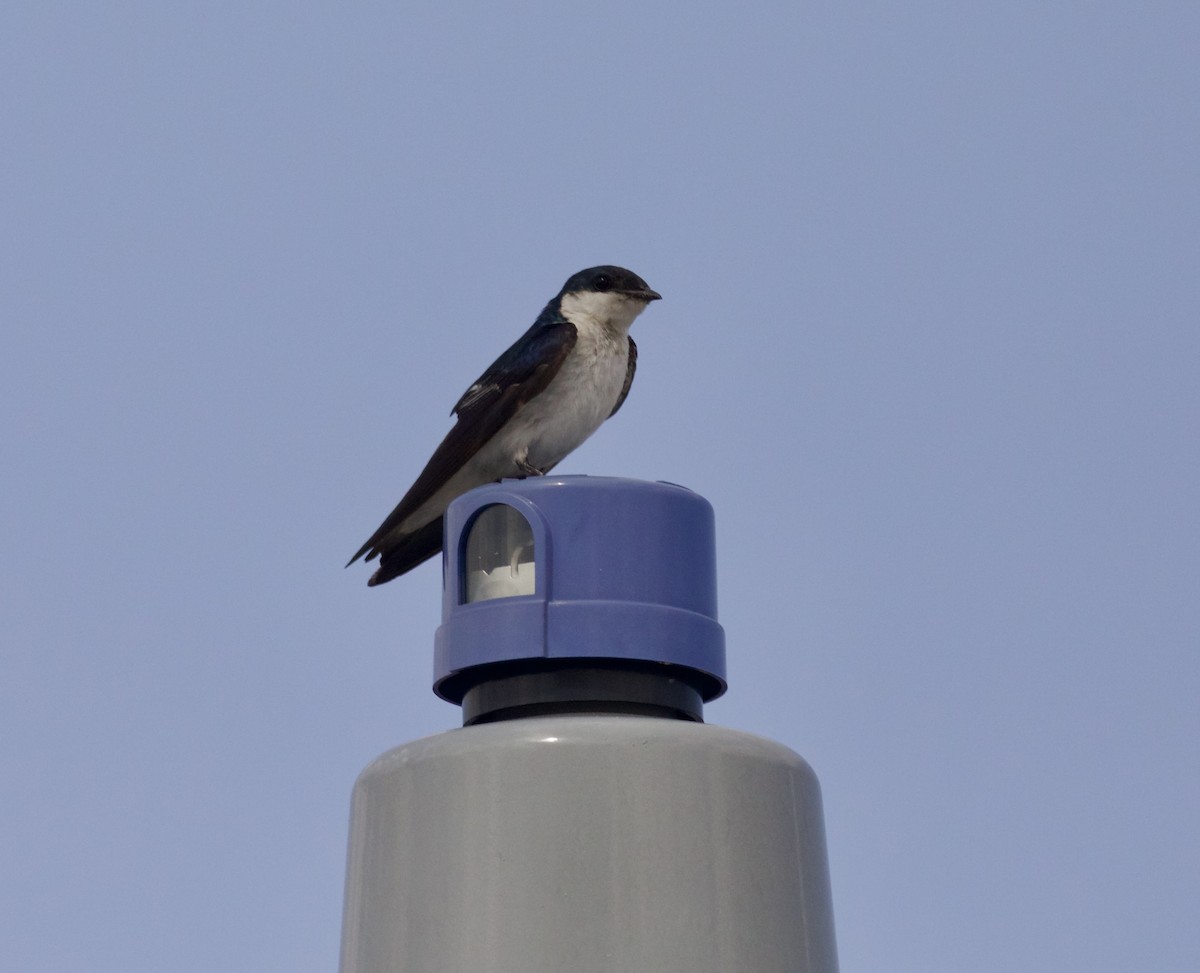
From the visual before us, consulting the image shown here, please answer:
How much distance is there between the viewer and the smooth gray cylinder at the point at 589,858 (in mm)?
2285

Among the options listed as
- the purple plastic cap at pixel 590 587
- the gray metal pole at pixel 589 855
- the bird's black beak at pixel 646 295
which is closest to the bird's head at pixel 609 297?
the bird's black beak at pixel 646 295

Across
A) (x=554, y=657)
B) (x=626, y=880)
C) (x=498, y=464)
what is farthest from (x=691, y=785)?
(x=498, y=464)

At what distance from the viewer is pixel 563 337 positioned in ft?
16.9

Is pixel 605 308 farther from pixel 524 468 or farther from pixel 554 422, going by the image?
pixel 524 468

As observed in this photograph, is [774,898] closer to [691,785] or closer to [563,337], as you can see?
[691,785]

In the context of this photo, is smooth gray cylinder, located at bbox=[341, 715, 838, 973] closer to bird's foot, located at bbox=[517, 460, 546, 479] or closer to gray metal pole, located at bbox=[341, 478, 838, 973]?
gray metal pole, located at bbox=[341, 478, 838, 973]

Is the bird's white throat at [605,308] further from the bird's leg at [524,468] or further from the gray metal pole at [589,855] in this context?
the gray metal pole at [589,855]

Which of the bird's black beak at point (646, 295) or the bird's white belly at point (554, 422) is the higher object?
the bird's black beak at point (646, 295)

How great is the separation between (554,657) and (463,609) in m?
0.20

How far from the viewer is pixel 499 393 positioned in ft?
16.4

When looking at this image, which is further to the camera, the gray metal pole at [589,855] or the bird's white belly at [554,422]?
the bird's white belly at [554,422]

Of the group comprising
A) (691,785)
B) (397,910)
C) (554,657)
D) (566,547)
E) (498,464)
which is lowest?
(397,910)

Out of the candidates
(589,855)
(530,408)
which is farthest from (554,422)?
(589,855)

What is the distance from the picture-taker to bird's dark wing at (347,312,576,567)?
4.89 meters
